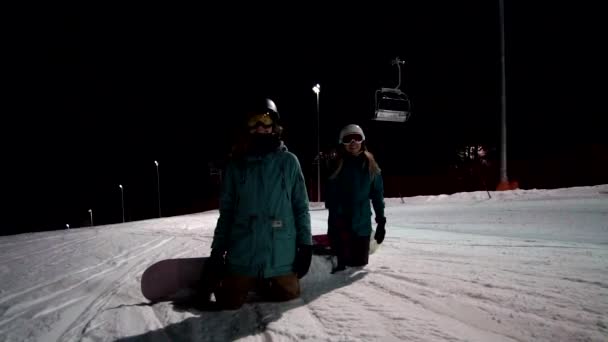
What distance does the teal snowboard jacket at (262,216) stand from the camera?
2.85 meters

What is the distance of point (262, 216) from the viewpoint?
2.89 meters

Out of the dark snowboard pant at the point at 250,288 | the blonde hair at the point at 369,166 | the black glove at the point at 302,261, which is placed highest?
the blonde hair at the point at 369,166

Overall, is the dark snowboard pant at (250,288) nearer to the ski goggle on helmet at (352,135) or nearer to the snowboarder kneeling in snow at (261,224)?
the snowboarder kneeling in snow at (261,224)

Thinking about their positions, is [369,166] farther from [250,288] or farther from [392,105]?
[392,105]

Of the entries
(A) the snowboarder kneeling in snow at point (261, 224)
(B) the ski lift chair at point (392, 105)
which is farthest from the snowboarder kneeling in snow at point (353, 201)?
(B) the ski lift chair at point (392, 105)

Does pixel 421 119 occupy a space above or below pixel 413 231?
above

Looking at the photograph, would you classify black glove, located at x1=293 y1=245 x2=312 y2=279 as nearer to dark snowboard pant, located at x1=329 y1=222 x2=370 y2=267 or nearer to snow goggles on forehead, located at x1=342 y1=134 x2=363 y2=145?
dark snowboard pant, located at x1=329 y1=222 x2=370 y2=267

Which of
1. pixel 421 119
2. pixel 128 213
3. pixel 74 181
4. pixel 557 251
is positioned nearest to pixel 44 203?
pixel 74 181

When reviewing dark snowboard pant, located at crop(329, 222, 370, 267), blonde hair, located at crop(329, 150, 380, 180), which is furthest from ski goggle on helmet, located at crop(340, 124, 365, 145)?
dark snowboard pant, located at crop(329, 222, 370, 267)

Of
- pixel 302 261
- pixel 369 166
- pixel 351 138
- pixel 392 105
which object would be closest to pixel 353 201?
pixel 369 166

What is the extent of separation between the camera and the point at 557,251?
458cm

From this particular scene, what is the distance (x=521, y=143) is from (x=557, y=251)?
21.9m

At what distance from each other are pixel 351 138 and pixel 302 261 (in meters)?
1.80

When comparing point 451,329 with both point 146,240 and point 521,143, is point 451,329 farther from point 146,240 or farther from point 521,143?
point 521,143
